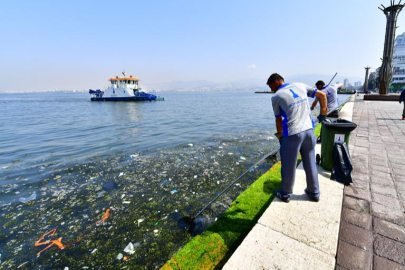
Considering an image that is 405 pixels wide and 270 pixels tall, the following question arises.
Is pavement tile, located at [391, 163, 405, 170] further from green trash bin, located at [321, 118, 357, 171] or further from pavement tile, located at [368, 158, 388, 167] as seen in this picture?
green trash bin, located at [321, 118, 357, 171]

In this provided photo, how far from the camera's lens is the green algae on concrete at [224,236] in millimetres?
2084

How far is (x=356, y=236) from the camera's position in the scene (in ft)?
7.08

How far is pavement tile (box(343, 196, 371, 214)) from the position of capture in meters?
2.59

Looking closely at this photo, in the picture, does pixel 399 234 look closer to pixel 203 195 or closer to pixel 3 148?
pixel 203 195

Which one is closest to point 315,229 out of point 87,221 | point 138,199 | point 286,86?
point 286,86

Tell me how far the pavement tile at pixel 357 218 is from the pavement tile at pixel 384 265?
45 centimetres

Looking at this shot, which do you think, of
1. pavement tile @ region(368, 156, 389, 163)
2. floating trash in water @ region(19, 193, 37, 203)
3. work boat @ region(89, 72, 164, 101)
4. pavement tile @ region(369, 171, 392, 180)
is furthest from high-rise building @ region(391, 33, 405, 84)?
floating trash in water @ region(19, 193, 37, 203)

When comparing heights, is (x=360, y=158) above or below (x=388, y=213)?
above

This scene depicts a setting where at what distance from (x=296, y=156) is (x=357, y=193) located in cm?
132

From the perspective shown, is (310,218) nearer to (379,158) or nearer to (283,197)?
(283,197)

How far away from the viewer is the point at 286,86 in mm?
2576

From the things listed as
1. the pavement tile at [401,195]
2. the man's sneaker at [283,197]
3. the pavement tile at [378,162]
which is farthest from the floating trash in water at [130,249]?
the pavement tile at [378,162]

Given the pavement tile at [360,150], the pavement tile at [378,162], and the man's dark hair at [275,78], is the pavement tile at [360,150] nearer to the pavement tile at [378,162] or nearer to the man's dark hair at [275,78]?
the pavement tile at [378,162]

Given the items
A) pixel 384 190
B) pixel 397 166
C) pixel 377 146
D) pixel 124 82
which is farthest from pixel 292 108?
pixel 124 82
